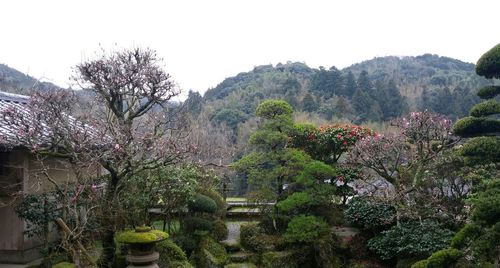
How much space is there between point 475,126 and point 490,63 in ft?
5.09

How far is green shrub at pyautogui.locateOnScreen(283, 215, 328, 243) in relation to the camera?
1036cm

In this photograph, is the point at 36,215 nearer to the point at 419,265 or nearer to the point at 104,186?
the point at 104,186

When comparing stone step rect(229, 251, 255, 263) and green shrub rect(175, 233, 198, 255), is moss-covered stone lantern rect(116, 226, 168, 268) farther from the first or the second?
stone step rect(229, 251, 255, 263)

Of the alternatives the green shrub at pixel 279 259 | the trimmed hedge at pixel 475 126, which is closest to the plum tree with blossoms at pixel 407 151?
the trimmed hedge at pixel 475 126

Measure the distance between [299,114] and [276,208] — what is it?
20.1 meters

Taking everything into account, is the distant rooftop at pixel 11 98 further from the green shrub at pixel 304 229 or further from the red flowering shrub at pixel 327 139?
the red flowering shrub at pixel 327 139

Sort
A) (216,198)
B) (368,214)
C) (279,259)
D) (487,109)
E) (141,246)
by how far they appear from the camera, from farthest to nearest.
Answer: (216,198) < (368,214) < (279,259) < (487,109) < (141,246)

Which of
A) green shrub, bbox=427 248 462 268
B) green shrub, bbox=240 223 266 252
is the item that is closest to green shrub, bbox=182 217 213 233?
green shrub, bbox=240 223 266 252

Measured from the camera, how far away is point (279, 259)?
412 inches

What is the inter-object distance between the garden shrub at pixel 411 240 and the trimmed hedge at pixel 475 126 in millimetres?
2429

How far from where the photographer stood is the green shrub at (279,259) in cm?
1040

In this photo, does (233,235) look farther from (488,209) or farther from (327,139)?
(488,209)

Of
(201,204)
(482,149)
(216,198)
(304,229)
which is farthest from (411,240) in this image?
(216,198)

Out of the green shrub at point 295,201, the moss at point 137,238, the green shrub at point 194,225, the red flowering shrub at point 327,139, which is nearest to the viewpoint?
the moss at point 137,238
